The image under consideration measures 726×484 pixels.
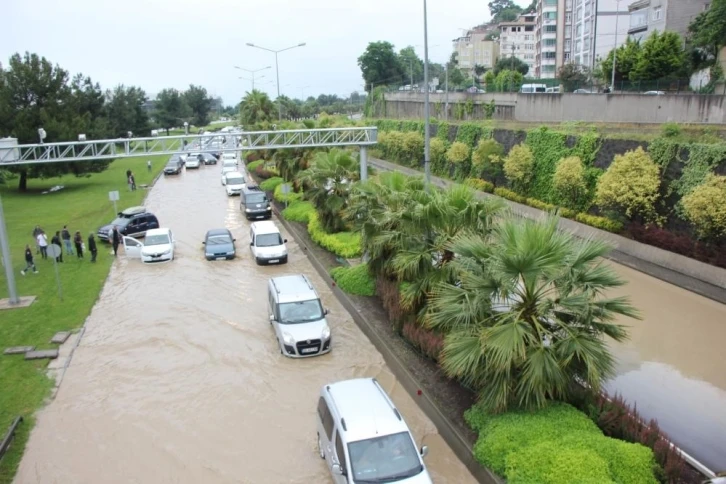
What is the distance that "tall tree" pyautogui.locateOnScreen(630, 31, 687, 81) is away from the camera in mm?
38312

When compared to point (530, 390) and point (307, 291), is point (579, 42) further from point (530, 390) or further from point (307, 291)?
point (530, 390)

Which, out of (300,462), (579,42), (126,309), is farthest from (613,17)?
(300,462)

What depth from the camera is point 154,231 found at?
978 inches

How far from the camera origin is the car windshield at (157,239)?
24.2 meters

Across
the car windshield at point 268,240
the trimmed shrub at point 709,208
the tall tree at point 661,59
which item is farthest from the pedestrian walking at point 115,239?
the tall tree at point 661,59

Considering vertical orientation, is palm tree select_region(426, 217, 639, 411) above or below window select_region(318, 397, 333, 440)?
above

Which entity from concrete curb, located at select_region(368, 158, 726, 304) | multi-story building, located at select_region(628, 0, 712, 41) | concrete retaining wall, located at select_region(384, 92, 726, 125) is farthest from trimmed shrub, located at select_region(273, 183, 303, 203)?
multi-story building, located at select_region(628, 0, 712, 41)

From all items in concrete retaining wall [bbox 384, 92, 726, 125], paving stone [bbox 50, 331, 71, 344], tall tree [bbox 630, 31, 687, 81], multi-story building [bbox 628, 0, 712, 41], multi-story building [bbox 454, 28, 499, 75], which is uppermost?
multi-story building [bbox 454, 28, 499, 75]

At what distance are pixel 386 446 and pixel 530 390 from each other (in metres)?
2.40

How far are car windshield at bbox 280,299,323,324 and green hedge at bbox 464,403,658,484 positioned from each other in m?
6.32

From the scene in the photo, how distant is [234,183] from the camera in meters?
42.2

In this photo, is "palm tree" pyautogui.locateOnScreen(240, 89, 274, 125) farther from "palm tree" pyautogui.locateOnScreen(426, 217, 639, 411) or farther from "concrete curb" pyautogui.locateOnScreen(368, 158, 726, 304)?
"palm tree" pyautogui.locateOnScreen(426, 217, 639, 411)

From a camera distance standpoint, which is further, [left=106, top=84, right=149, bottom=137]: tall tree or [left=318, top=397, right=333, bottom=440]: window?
[left=106, top=84, right=149, bottom=137]: tall tree

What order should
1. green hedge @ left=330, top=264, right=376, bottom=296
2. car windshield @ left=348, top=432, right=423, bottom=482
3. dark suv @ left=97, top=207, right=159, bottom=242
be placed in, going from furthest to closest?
dark suv @ left=97, top=207, right=159, bottom=242 → green hedge @ left=330, top=264, right=376, bottom=296 → car windshield @ left=348, top=432, right=423, bottom=482
